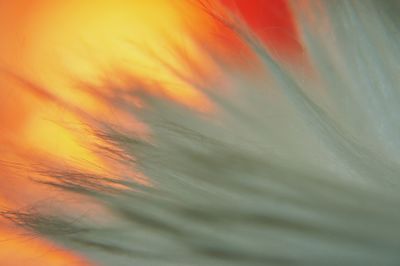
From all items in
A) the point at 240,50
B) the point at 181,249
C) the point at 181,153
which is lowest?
the point at 181,249

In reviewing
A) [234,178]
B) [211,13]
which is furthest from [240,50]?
[234,178]

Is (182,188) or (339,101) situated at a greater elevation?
(339,101)

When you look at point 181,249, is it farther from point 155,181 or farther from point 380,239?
point 380,239

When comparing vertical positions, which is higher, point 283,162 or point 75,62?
point 75,62

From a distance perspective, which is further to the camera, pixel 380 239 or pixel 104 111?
pixel 104 111
